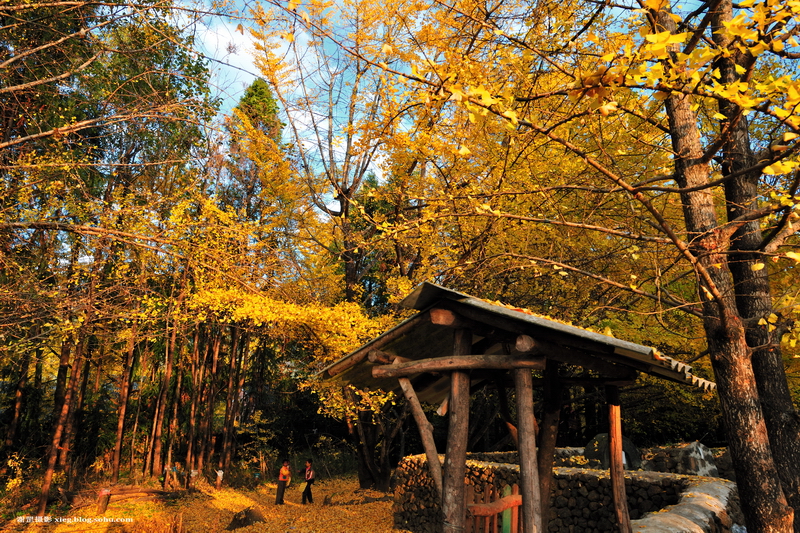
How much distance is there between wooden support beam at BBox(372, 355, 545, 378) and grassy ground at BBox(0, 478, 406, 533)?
20.7ft

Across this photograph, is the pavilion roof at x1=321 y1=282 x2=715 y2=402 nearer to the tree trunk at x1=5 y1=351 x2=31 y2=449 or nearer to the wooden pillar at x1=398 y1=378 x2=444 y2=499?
the wooden pillar at x1=398 y1=378 x2=444 y2=499

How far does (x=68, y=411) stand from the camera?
38.4ft

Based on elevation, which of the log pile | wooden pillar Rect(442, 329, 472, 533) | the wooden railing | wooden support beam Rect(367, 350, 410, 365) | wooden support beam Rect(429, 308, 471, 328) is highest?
wooden support beam Rect(429, 308, 471, 328)

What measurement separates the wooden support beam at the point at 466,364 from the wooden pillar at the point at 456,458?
0.12 meters

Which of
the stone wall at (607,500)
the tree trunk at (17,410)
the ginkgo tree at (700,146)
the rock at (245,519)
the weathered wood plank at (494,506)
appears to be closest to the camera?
the ginkgo tree at (700,146)

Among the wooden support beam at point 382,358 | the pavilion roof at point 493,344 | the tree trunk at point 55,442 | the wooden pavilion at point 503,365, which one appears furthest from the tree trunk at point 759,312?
the tree trunk at point 55,442

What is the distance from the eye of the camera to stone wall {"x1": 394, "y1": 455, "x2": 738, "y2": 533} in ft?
18.0

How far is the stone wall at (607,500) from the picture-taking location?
550 centimetres

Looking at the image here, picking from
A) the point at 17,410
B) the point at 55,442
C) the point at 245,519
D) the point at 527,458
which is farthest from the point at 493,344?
the point at 17,410

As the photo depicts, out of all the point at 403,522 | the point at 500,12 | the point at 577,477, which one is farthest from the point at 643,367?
the point at 403,522

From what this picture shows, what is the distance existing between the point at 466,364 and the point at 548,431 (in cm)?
132

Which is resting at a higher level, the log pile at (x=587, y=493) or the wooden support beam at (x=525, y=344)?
the wooden support beam at (x=525, y=344)

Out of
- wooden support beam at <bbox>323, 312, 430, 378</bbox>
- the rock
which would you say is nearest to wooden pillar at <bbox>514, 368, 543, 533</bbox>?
wooden support beam at <bbox>323, 312, 430, 378</bbox>

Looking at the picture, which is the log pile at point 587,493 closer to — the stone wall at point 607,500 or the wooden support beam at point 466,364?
the stone wall at point 607,500
